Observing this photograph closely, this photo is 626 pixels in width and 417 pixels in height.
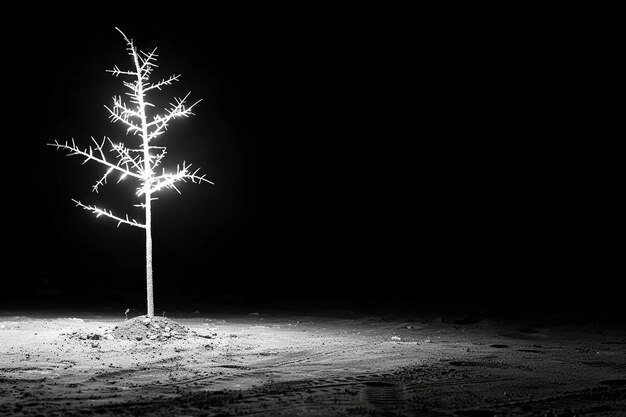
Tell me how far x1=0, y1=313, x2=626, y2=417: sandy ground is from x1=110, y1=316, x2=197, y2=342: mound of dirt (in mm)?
Answer: 217

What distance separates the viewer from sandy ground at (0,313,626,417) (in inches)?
362

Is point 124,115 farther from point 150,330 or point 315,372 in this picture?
point 315,372

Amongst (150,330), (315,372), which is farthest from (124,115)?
(315,372)

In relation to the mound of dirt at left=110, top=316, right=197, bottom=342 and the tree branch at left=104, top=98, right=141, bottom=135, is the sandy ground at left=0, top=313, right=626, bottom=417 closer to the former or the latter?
the mound of dirt at left=110, top=316, right=197, bottom=342

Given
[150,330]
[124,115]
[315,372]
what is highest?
[124,115]

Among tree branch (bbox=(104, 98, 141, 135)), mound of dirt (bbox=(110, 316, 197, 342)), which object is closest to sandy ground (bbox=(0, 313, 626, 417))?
mound of dirt (bbox=(110, 316, 197, 342))

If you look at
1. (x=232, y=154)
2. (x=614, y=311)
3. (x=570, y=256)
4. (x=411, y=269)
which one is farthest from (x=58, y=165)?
(x=614, y=311)

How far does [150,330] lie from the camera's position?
1523 cm

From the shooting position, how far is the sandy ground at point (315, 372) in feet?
30.2

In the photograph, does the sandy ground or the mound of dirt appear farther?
the mound of dirt

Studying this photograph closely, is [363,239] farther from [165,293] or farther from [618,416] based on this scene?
[618,416]

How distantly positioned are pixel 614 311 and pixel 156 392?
18.6m

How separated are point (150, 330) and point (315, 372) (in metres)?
4.93

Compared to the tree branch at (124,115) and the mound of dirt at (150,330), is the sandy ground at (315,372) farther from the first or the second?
the tree branch at (124,115)
